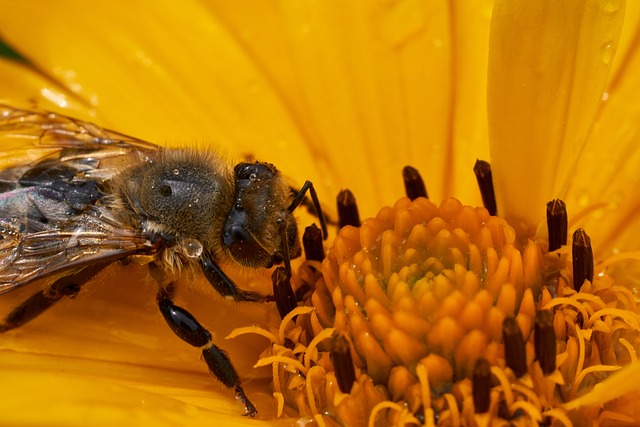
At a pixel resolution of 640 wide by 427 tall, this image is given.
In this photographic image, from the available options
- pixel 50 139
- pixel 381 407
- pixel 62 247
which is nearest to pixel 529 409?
pixel 381 407

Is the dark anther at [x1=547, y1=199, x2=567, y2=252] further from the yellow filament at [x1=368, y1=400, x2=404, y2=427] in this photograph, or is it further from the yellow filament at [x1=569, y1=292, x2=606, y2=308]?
the yellow filament at [x1=368, y1=400, x2=404, y2=427]

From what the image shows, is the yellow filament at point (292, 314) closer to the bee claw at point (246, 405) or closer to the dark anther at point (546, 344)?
the bee claw at point (246, 405)

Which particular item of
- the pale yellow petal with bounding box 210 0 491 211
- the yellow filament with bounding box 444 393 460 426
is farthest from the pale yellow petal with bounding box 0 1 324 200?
the yellow filament with bounding box 444 393 460 426

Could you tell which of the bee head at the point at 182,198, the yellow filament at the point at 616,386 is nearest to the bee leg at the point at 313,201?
the bee head at the point at 182,198

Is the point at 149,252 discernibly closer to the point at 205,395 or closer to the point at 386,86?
the point at 205,395

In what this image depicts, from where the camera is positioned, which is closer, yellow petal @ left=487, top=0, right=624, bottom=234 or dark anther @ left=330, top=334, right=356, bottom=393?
dark anther @ left=330, top=334, right=356, bottom=393

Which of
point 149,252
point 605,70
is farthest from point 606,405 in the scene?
point 149,252
